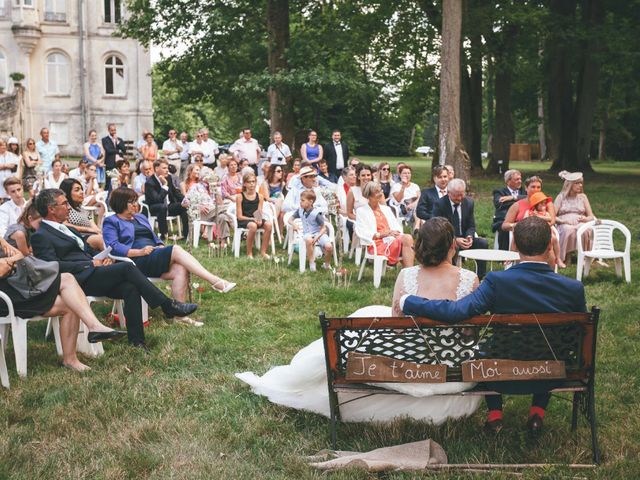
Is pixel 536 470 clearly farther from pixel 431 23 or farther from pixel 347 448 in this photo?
pixel 431 23

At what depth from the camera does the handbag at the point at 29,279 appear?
577 centimetres

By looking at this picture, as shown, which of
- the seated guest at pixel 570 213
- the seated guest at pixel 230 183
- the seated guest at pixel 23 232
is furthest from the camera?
the seated guest at pixel 230 183

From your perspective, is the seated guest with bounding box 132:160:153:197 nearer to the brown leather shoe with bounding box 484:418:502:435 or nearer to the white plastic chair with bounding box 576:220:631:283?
the white plastic chair with bounding box 576:220:631:283

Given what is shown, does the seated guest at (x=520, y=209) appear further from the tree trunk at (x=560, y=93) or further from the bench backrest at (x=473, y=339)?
the tree trunk at (x=560, y=93)

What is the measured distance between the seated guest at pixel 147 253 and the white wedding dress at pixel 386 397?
2.78m

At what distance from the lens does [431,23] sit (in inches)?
906

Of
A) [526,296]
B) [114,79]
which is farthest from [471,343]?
[114,79]

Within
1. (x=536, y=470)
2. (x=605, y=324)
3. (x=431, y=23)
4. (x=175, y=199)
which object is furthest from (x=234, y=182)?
(x=431, y=23)

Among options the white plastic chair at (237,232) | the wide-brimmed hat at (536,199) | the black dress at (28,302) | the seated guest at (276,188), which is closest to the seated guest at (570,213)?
the wide-brimmed hat at (536,199)

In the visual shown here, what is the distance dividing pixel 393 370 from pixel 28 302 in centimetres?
302

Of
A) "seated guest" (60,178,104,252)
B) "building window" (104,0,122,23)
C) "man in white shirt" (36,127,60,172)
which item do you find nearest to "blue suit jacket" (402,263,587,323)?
"seated guest" (60,178,104,252)

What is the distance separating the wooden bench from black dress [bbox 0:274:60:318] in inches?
104

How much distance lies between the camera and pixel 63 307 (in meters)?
6.04

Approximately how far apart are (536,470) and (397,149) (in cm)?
5287
